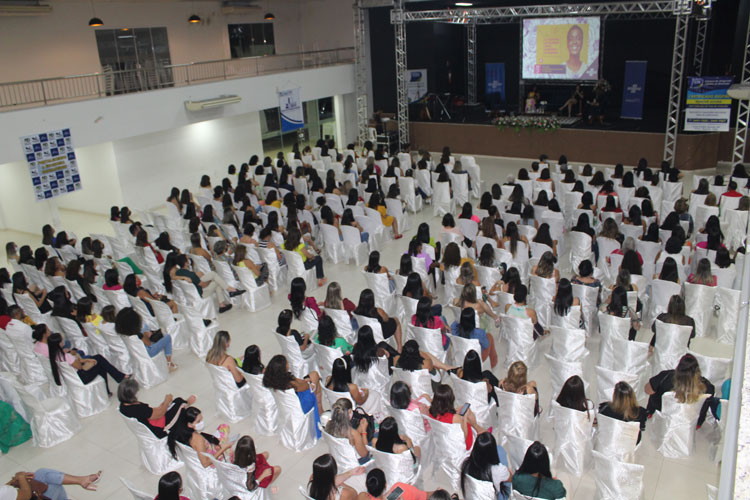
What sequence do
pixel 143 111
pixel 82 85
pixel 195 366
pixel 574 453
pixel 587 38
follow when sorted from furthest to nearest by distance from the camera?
pixel 587 38 < pixel 82 85 < pixel 143 111 < pixel 195 366 < pixel 574 453

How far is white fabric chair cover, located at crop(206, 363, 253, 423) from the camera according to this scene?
6484mm

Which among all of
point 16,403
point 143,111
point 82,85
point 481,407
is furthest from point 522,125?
point 16,403

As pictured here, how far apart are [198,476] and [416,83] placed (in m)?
18.3

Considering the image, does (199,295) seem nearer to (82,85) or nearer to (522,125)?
(82,85)

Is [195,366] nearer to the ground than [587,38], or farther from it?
nearer to the ground

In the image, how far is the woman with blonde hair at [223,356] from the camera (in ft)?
20.9

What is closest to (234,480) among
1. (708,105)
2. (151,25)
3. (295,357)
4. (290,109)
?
(295,357)

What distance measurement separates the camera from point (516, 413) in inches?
219

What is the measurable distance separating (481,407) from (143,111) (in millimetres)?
11828

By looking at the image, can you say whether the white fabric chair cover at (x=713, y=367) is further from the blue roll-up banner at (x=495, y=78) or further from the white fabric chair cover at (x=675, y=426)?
the blue roll-up banner at (x=495, y=78)

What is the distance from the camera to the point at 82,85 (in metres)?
16.4

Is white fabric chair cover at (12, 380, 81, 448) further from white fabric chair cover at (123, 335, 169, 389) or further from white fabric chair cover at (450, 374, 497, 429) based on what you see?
white fabric chair cover at (450, 374, 497, 429)

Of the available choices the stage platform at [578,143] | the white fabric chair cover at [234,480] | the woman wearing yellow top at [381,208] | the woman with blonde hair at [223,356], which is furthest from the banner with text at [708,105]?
the white fabric chair cover at [234,480]

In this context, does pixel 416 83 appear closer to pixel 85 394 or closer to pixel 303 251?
pixel 303 251
